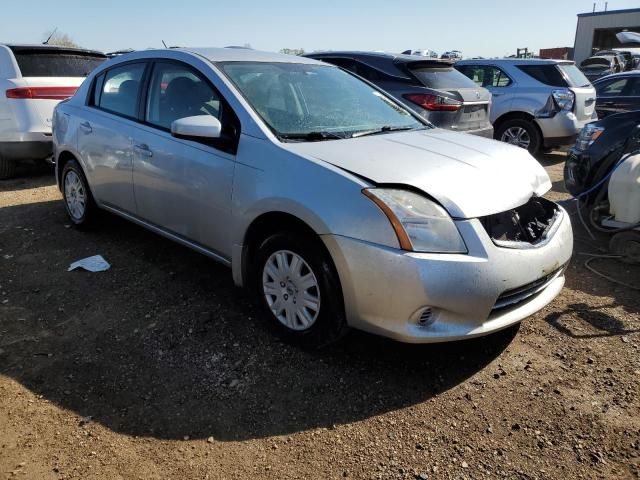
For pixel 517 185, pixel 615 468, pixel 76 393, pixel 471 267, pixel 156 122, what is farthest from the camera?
pixel 156 122

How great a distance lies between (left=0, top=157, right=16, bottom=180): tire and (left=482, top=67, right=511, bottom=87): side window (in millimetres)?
7550

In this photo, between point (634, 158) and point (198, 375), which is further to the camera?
point (634, 158)

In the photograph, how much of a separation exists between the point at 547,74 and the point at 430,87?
327 cm

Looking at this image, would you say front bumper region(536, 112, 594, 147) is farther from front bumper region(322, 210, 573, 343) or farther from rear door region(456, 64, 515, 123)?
front bumper region(322, 210, 573, 343)

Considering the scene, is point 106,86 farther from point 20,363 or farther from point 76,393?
point 76,393

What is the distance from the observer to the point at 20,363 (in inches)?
118

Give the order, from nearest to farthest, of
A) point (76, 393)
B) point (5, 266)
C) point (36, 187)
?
1. point (76, 393)
2. point (5, 266)
3. point (36, 187)

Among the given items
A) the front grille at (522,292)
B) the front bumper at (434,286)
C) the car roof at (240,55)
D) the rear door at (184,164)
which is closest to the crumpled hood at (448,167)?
the front bumper at (434,286)

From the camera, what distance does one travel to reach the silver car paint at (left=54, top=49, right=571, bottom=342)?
2.56 m

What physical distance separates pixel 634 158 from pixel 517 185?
6.77ft

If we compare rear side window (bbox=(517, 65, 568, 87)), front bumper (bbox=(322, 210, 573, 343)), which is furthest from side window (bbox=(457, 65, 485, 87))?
front bumper (bbox=(322, 210, 573, 343))

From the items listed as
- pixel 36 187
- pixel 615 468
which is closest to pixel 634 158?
pixel 615 468

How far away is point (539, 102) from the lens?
8.51 metres

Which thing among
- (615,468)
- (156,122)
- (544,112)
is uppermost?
(156,122)
